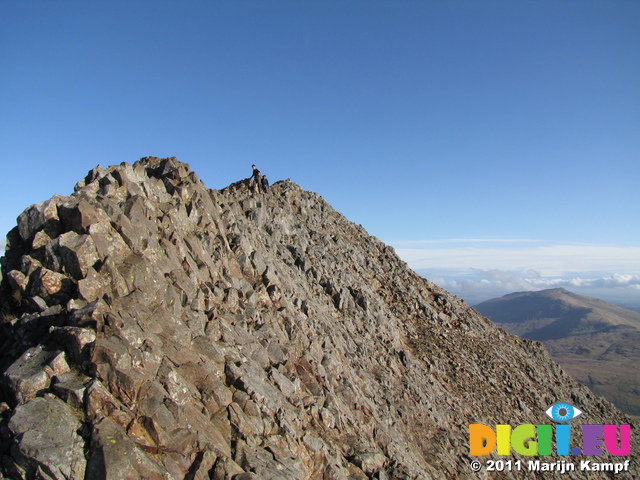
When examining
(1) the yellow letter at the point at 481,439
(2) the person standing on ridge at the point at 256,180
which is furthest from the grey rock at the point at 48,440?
(2) the person standing on ridge at the point at 256,180

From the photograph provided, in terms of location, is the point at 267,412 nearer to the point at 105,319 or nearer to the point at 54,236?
the point at 105,319

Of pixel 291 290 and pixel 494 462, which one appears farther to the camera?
pixel 291 290

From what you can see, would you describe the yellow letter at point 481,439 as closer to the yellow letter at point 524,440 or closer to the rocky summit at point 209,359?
the rocky summit at point 209,359

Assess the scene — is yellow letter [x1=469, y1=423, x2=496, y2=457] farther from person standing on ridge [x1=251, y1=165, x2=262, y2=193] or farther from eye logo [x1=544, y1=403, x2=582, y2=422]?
person standing on ridge [x1=251, y1=165, x2=262, y2=193]

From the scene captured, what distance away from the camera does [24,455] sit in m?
12.2

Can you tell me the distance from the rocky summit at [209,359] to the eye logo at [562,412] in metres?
1.17

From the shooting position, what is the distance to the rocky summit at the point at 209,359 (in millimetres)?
14375

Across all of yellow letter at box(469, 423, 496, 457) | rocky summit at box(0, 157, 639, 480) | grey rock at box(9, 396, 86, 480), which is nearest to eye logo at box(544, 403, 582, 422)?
rocky summit at box(0, 157, 639, 480)

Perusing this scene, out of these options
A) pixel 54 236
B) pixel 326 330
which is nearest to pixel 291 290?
pixel 326 330

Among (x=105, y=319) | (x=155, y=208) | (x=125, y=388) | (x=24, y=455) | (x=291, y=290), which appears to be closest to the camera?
(x=24, y=455)

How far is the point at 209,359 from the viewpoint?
66.8 ft

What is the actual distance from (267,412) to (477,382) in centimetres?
3020

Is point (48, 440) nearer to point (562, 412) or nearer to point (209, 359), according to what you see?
Result: point (209, 359)

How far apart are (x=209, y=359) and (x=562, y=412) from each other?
45730mm
